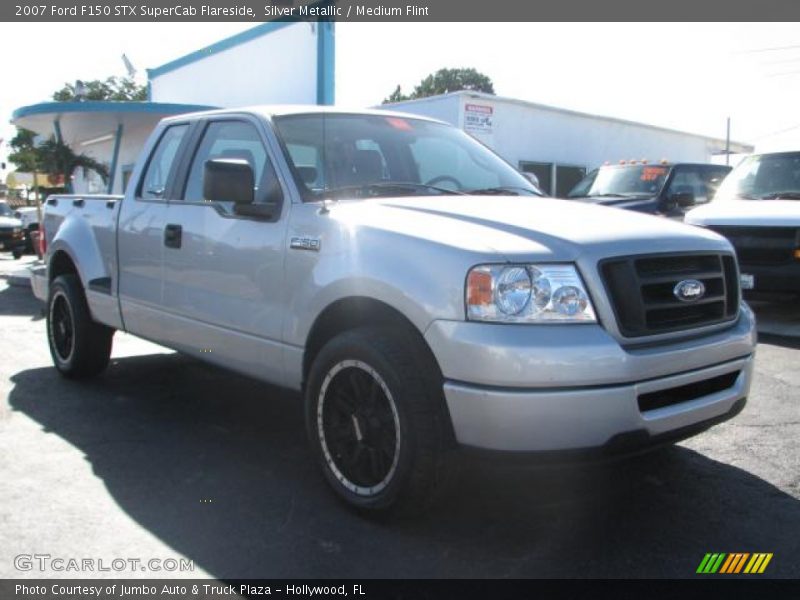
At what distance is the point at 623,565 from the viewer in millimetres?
2951

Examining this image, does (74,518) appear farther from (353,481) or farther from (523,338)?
(523,338)

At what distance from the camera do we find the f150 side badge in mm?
3588

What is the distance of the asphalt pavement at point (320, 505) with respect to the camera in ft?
9.89

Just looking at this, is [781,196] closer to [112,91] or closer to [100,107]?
[100,107]

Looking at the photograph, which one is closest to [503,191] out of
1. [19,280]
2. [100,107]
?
[19,280]

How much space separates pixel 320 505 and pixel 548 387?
1.34 meters

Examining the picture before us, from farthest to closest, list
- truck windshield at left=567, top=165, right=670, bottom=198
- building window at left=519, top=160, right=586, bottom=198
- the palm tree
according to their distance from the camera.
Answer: building window at left=519, top=160, right=586, bottom=198 < the palm tree < truck windshield at left=567, top=165, right=670, bottom=198

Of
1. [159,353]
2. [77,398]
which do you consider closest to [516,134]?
[159,353]

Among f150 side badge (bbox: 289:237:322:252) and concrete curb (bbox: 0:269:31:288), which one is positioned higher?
f150 side badge (bbox: 289:237:322:252)

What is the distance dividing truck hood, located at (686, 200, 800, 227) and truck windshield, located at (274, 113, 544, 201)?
13.6 ft

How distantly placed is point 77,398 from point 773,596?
14.9 feet

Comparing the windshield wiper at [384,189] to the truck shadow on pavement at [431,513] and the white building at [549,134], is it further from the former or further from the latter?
the white building at [549,134]

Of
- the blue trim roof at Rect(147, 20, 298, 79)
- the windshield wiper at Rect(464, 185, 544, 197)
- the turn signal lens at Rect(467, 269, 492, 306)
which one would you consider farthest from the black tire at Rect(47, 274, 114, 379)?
the blue trim roof at Rect(147, 20, 298, 79)

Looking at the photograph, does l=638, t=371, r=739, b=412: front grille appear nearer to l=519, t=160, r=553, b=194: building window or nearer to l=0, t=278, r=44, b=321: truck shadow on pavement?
l=0, t=278, r=44, b=321: truck shadow on pavement
